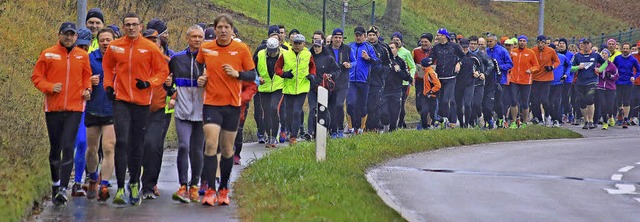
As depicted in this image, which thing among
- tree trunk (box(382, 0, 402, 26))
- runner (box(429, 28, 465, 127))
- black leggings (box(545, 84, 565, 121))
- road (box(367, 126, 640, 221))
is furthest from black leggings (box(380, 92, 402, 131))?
tree trunk (box(382, 0, 402, 26))

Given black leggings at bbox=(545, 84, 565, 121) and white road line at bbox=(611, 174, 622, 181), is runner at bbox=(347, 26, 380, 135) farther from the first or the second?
black leggings at bbox=(545, 84, 565, 121)

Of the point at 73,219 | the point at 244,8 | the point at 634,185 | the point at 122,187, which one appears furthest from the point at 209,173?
the point at 244,8

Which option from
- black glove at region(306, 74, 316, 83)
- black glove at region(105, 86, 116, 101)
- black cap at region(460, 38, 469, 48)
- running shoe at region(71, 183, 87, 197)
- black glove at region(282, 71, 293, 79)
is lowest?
Answer: running shoe at region(71, 183, 87, 197)

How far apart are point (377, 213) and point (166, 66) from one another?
2.73 metres

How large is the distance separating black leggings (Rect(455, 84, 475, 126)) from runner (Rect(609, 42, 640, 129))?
590 centimetres

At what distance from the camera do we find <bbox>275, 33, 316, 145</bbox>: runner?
20.8m

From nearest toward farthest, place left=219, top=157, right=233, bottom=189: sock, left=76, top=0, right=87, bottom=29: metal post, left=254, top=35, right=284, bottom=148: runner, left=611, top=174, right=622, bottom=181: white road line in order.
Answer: left=219, top=157, right=233, bottom=189: sock < left=611, top=174, right=622, bottom=181: white road line < left=76, top=0, right=87, bottom=29: metal post < left=254, top=35, right=284, bottom=148: runner

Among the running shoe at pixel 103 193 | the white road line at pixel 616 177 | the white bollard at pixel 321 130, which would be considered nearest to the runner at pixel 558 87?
the white road line at pixel 616 177

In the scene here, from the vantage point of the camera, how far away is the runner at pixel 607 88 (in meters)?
30.2

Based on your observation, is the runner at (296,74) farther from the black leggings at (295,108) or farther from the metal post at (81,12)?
the metal post at (81,12)

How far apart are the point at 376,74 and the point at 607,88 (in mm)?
8463

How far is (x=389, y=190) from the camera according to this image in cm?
1480

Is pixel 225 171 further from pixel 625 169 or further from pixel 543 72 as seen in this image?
pixel 543 72

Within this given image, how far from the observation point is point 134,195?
12.8 m
